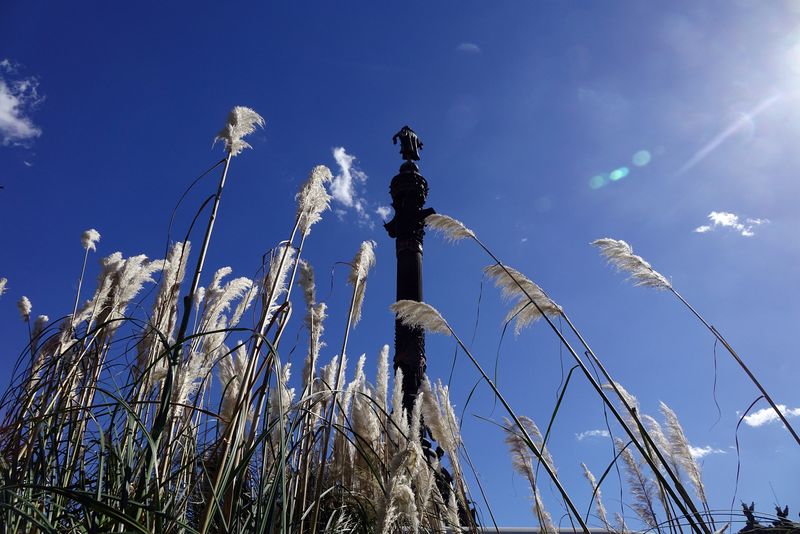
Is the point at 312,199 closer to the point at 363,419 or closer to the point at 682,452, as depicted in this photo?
the point at 363,419

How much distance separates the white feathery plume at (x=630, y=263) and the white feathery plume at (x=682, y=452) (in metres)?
0.79

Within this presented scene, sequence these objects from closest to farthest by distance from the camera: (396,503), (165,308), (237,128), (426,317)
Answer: (396,503), (237,128), (165,308), (426,317)

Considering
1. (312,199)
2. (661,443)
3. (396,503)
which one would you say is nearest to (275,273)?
(312,199)

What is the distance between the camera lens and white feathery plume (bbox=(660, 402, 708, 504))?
8.62 feet

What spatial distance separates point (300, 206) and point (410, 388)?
5324 millimetres

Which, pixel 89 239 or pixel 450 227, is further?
pixel 89 239

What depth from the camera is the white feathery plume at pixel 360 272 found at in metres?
3.01

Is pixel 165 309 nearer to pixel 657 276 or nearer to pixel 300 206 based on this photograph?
pixel 300 206

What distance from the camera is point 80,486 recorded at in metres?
2.07

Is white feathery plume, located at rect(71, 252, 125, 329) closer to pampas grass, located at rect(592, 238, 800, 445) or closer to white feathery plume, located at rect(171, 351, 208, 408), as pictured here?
white feathery plume, located at rect(171, 351, 208, 408)

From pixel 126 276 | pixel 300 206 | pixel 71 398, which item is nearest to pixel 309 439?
pixel 300 206

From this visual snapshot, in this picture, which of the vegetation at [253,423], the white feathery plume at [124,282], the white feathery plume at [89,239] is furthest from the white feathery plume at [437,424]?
the white feathery plume at [89,239]

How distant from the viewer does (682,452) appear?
2.70 meters

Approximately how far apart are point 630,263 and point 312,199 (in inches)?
56.7
